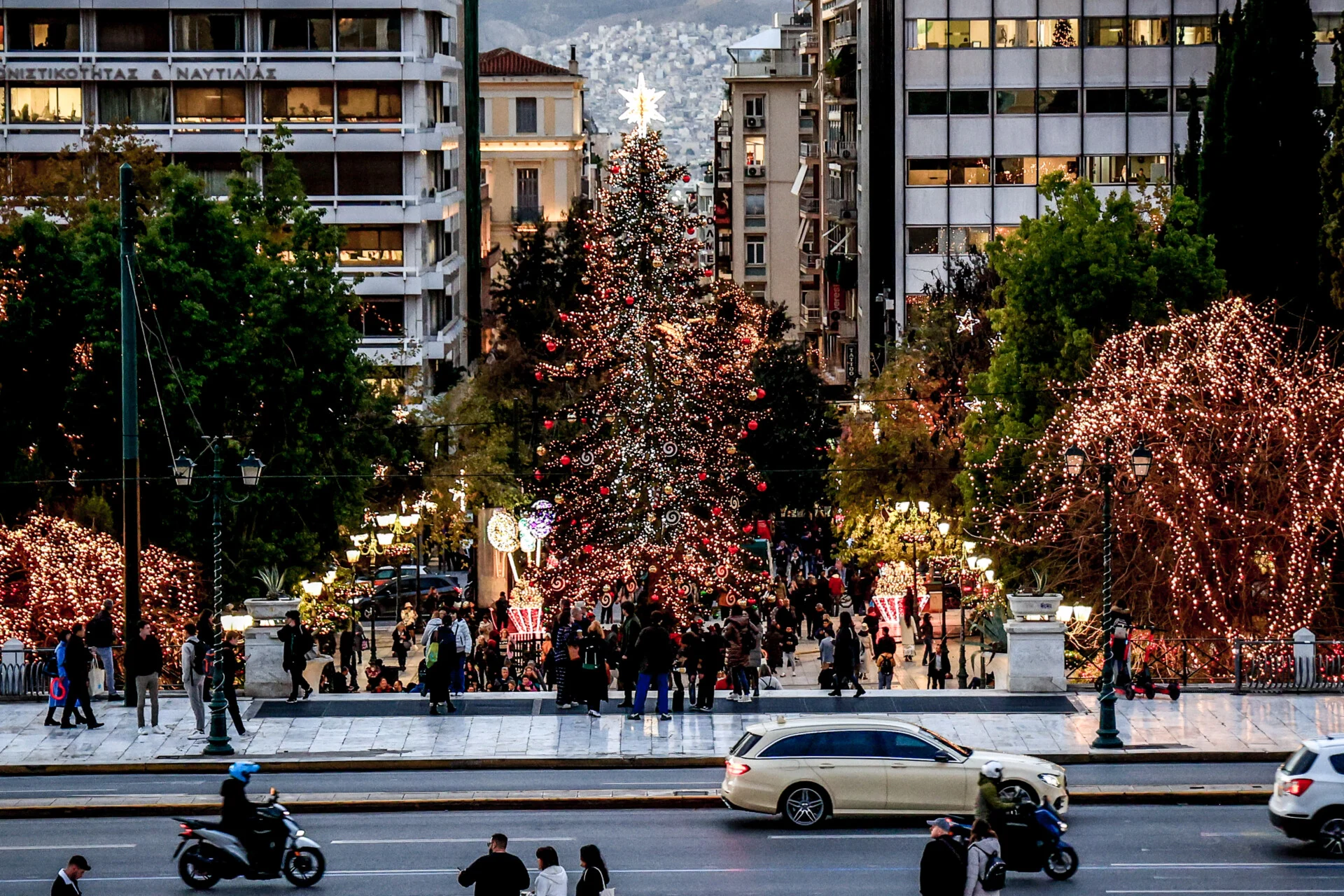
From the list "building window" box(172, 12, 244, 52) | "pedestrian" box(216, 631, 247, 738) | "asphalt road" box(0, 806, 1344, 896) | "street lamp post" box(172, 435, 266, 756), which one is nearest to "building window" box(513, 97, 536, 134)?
"building window" box(172, 12, 244, 52)

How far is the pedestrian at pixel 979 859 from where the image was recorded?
19641mm

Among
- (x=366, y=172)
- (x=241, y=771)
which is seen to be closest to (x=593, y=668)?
(x=241, y=771)

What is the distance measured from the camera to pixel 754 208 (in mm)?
126500

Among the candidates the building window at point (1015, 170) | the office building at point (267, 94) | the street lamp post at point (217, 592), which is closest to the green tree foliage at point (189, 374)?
the street lamp post at point (217, 592)

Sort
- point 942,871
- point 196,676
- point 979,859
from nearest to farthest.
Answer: point 942,871, point 979,859, point 196,676

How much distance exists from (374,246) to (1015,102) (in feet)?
81.4

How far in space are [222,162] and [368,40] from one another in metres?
6.73

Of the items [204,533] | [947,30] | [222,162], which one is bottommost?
[204,533]

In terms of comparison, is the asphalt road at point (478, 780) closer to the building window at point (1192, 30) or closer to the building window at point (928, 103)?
the building window at point (928, 103)

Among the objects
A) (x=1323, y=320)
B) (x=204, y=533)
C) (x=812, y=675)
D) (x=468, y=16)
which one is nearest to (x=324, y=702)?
(x=204, y=533)

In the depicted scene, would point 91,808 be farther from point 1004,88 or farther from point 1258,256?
point 1004,88

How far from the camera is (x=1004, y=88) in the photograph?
77.3 meters

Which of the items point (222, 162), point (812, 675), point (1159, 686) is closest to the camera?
point (1159, 686)

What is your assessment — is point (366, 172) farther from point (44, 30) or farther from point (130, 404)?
point (130, 404)
